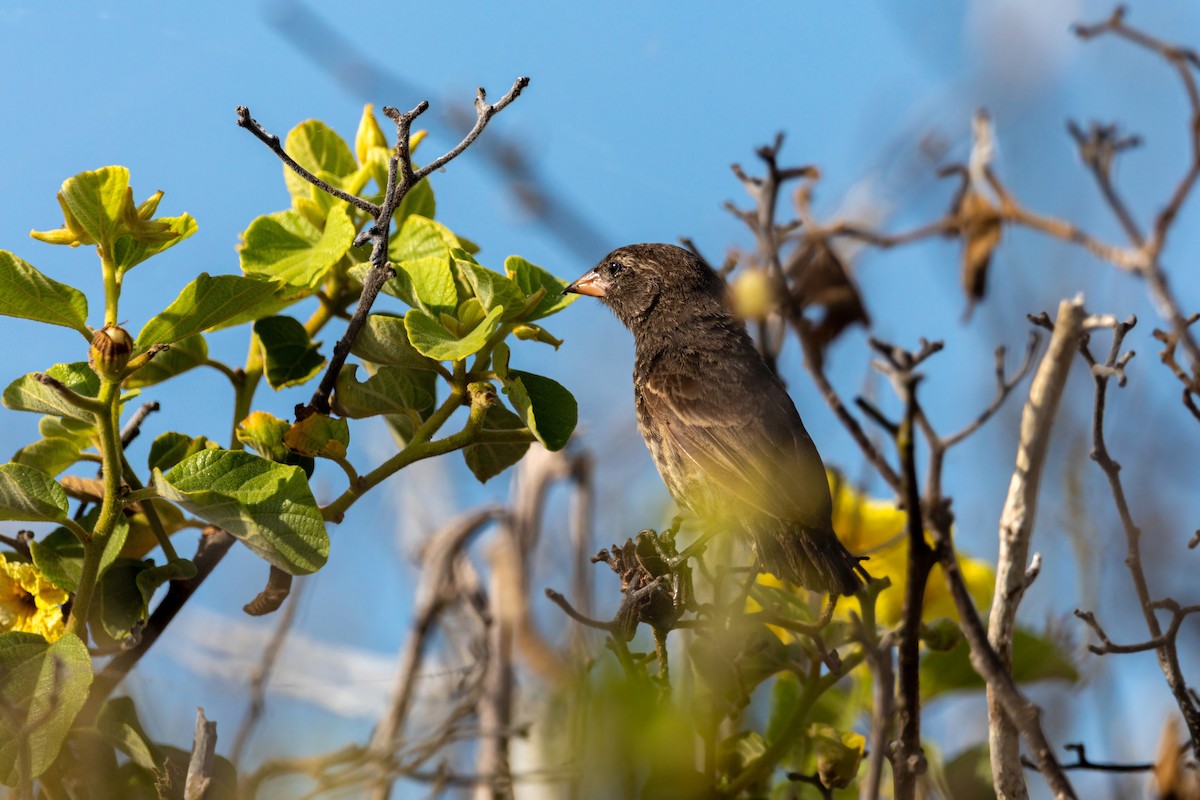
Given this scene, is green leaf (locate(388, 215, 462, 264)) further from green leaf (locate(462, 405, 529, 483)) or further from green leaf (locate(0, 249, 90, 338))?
green leaf (locate(0, 249, 90, 338))

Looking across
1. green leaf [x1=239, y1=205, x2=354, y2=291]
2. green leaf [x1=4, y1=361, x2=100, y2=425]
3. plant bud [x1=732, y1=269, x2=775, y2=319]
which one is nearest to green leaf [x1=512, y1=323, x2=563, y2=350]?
green leaf [x1=239, y1=205, x2=354, y2=291]

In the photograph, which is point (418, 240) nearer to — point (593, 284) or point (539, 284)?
point (539, 284)

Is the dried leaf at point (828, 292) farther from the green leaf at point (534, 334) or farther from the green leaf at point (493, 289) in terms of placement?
the green leaf at point (493, 289)

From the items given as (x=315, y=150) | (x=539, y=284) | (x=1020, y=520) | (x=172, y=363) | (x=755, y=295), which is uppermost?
(x=755, y=295)

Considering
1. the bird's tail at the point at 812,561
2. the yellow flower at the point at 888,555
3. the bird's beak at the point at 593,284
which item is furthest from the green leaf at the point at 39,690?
the bird's beak at the point at 593,284

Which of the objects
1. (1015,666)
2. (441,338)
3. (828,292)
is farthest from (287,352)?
(828,292)

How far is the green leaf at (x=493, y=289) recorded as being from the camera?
1.78 meters

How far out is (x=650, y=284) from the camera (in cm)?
410

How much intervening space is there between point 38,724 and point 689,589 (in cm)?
103

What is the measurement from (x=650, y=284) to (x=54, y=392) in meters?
2.67

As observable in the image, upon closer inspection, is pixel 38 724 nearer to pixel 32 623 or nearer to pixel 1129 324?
pixel 32 623

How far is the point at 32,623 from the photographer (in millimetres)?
1743

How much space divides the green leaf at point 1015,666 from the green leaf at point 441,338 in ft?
3.39

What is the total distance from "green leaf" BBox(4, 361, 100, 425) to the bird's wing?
150 centimetres
